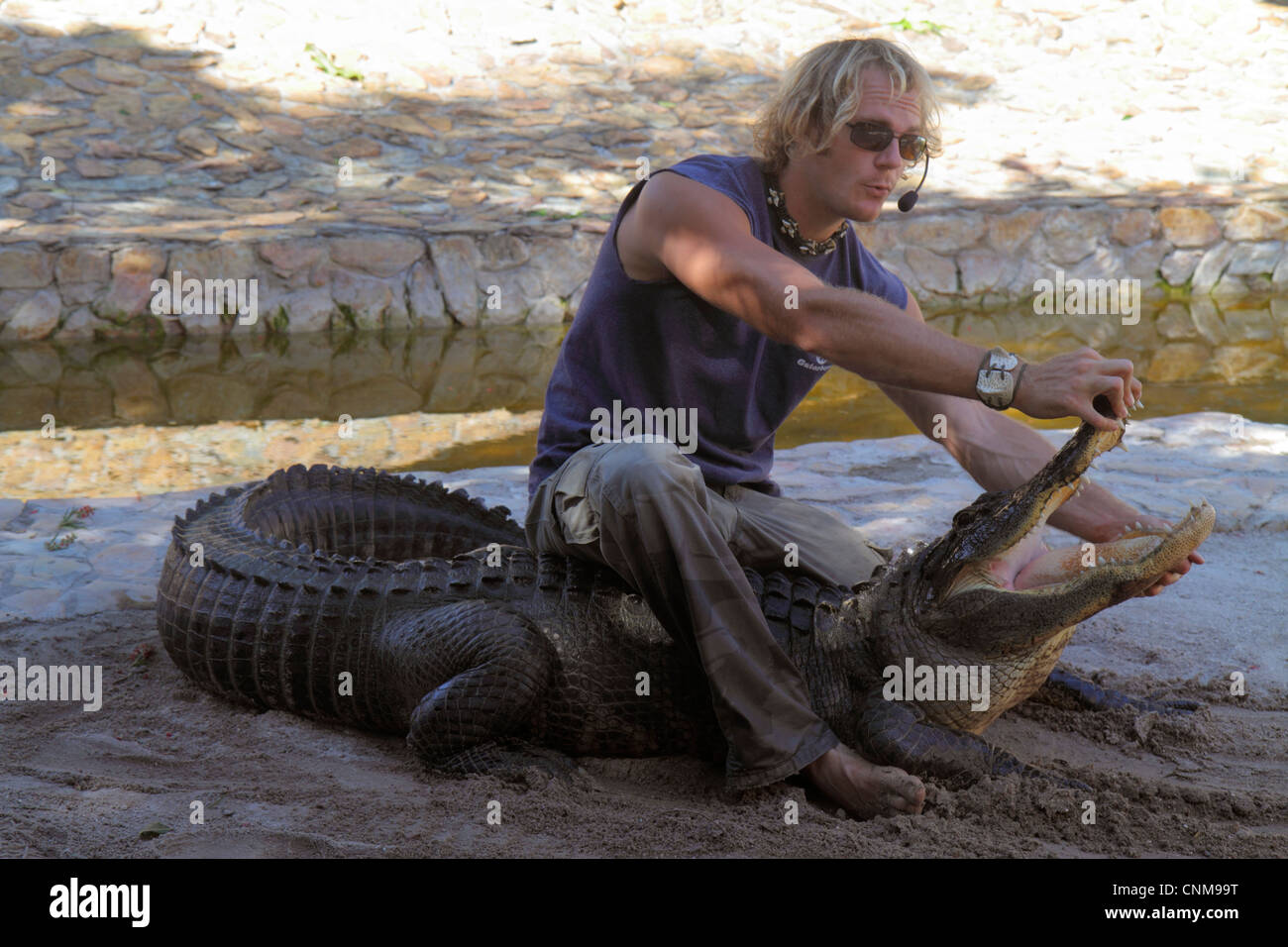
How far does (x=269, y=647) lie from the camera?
9.84 feet

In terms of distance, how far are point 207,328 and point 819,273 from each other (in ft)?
19.0

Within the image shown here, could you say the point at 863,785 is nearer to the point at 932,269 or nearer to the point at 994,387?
the point at 994,387

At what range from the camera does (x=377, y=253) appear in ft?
26.5

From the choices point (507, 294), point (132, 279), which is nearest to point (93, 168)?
point (132, 279)

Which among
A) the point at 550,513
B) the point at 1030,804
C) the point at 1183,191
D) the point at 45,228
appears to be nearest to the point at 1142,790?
the point at 1030,804

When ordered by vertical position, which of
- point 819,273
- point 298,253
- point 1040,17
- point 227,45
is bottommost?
point 298,253

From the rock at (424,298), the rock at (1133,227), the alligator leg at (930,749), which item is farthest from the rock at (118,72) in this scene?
the alligator leg at (930,749)

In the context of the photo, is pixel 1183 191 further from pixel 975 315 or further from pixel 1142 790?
pixel 1142 790

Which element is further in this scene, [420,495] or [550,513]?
[420,495]

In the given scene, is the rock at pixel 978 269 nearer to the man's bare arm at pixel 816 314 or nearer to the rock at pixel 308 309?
the rock at pixel 308 309

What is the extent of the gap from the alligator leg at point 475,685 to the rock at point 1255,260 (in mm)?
8300
